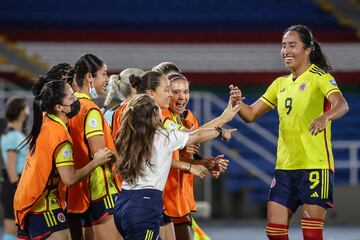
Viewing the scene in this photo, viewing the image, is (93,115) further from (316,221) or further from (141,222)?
(316,221)

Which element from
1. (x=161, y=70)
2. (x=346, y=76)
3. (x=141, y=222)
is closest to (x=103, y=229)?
(x=141, y=222)

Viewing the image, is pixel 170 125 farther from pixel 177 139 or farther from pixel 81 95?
pixel 81 95

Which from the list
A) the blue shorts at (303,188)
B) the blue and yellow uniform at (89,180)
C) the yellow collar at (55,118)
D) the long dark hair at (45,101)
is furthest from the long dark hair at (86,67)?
the blue shorts at (303,188)

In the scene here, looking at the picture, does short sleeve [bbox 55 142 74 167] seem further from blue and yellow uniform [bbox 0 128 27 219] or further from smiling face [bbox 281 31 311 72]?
blue and yellow uniform [bbox 0 128 27 219]

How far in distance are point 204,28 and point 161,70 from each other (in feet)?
43.9

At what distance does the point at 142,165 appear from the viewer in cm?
600

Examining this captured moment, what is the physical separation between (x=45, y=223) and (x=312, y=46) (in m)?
2.48

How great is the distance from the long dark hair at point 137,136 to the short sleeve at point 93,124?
198mm

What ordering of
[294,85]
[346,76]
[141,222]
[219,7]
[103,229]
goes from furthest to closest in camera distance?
[219,7] → [346,76] → [294,85] → [103,229] → [141,222]

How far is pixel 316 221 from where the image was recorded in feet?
21.8

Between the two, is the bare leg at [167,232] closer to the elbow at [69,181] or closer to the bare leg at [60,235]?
the bare leg at [60,235]

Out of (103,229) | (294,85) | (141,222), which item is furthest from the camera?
(294,85)

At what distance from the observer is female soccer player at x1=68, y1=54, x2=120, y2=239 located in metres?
6.23

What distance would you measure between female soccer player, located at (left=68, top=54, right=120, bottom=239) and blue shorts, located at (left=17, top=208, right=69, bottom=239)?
0.97 feet
